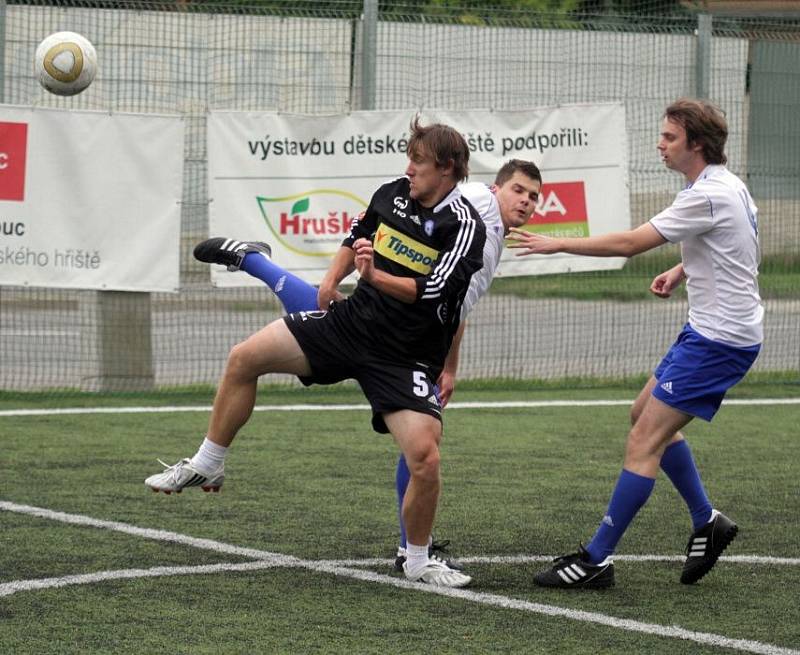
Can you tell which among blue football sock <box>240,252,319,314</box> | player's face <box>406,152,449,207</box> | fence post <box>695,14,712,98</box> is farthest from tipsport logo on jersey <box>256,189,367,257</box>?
player's face <box>406,152,449,207</box>

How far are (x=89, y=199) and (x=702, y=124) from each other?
260 inches

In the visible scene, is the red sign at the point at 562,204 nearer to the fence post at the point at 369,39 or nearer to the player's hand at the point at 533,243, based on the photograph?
the fence post at the point at 369,39

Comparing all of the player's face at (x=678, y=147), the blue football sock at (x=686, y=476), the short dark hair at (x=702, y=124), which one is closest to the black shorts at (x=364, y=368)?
the blue football sock at (x=686, y=476)

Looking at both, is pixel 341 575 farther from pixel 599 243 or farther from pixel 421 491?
pixel 599 243

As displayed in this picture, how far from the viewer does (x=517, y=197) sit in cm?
676

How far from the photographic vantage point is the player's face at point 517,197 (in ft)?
22.1

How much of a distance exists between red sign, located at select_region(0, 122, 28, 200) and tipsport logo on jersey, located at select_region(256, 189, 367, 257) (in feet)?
5.96

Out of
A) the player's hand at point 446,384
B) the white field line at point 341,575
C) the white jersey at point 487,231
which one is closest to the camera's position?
the white field line at point 341,575

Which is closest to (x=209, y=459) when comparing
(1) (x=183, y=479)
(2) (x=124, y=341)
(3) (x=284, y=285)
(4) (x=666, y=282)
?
(1) (x=183, y=479)

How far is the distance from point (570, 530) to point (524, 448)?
260cm

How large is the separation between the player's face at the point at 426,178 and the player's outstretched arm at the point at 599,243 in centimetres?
37

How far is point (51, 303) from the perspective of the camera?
14078 millimetres

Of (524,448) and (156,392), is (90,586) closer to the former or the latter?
(524,448)

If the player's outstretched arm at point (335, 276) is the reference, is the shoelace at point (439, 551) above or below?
below
